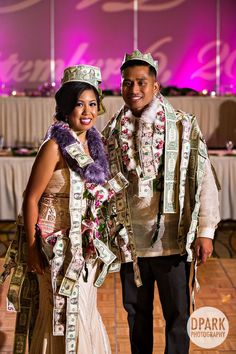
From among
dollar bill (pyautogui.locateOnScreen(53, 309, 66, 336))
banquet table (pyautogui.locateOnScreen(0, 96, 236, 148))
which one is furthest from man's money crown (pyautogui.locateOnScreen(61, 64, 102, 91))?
banquet table (pyautogui.locateOnScreen(0, 96, 236, 148))

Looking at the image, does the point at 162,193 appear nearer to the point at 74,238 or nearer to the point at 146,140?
the point at 146,140

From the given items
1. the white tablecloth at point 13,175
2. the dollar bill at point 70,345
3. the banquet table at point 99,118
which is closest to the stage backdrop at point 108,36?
the banquet table at point 99,118

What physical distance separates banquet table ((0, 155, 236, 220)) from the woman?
3322mm

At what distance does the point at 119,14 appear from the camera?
30.8 feet

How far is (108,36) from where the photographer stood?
30.8 feet

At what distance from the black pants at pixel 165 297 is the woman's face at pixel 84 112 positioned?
615 millimetres

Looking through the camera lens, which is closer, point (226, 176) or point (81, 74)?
point (81, 74)

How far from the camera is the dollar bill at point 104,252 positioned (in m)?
2.24

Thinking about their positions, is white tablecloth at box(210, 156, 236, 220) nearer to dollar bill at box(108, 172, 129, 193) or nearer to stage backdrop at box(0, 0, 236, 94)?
dollar bill at box(108, 172, 129, 193)

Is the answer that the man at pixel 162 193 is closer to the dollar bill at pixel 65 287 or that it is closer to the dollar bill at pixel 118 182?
the dollar bill at pixel 118 182

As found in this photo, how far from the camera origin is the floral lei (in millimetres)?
2377

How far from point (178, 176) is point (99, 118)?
5.14m

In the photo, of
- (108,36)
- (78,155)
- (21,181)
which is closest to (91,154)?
(78,155)

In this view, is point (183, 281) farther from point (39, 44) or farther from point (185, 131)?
point (39, 44)
